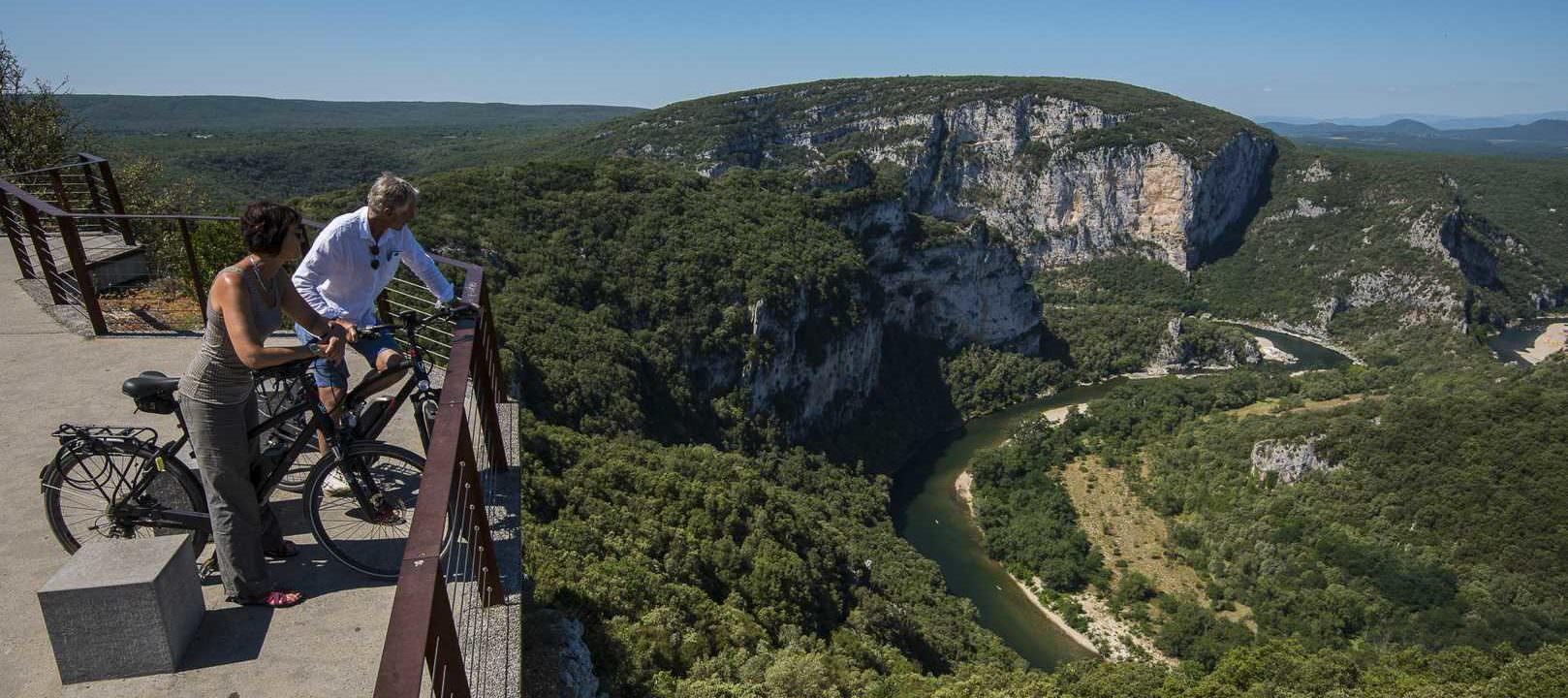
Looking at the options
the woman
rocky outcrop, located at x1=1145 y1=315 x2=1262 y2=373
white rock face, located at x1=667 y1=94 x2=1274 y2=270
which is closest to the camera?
the woman

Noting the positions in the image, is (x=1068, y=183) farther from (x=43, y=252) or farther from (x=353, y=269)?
(x=353, y=269)

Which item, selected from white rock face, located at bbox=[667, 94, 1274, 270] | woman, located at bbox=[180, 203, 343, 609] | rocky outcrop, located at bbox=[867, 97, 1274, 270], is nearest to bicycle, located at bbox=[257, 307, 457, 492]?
woman, located at bbox=[180, 203, 343, 609]

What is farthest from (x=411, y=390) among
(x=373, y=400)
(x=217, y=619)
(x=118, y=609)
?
(x=118, y=609)

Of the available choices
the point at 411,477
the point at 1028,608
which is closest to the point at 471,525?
the point at 411,477

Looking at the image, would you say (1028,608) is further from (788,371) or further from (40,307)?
(40,307)

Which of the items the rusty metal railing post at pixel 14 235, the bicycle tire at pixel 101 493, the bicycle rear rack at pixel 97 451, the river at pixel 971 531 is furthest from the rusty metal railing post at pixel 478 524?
the river at pixel 971 531

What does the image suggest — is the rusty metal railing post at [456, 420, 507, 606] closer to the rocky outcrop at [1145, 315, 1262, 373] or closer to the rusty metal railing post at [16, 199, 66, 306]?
the rusty metal railing post at [16, 199, 66, 306]
